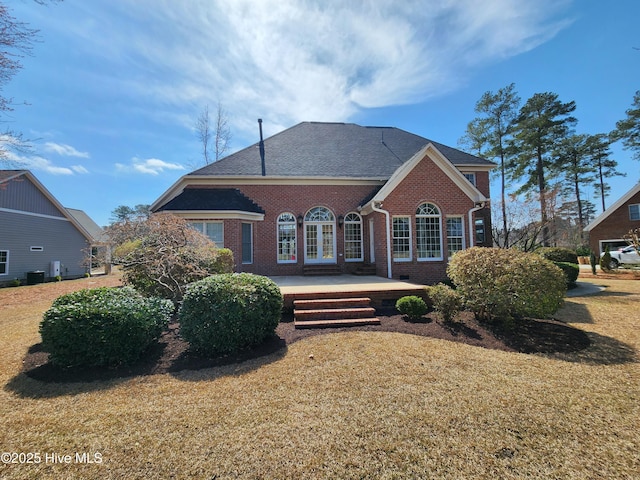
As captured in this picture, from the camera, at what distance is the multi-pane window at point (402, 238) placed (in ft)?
39.8

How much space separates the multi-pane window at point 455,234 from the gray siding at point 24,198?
2672 centimetres

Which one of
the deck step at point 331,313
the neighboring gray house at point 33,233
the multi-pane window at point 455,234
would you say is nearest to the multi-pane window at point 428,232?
the multi-pane window at point 455,234

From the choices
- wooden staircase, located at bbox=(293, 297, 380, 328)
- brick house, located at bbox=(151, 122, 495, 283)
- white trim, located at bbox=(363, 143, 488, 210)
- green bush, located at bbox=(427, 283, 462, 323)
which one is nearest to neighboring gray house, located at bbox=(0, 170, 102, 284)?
brick house, located at bbox=(151, 122, 495, 283)

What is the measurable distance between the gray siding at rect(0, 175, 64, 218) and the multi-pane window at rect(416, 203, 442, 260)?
2526cm

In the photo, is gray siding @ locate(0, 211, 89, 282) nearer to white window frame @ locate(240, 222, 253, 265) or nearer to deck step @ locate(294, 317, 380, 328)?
white window frame @ locate(240, 222, 253, 265)

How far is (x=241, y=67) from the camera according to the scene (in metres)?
11.4

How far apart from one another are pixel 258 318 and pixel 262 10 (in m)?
9.08

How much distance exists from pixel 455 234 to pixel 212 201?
460 inches

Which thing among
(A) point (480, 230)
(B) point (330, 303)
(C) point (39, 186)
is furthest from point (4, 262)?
(A) point (480, 230)

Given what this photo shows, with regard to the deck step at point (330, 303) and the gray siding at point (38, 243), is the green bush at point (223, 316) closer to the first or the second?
the deck step at point (330, 303)

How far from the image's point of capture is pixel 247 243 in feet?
45.1

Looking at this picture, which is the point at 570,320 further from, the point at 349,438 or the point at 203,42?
the point at 203,42

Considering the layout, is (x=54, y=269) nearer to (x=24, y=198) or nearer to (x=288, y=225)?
(x=24, y=198)

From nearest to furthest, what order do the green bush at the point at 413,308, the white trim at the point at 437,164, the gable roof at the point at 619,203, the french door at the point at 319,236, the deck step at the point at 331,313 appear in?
the deck step at the point at 331,313
the green bush at the point at 413,308
the white trim at the point at 437,164
the french door at the point at 319,236
the gable roof at the point at 619,203
